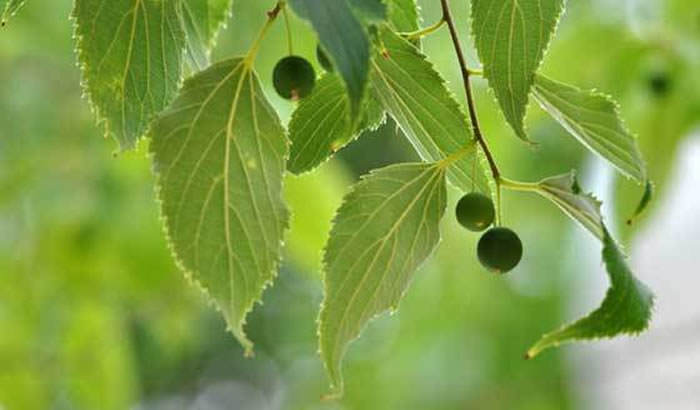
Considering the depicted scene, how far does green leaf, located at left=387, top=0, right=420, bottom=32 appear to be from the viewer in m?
0.69

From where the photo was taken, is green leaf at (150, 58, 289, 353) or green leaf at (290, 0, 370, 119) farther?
green leaf at (150, 58, 289, 353)

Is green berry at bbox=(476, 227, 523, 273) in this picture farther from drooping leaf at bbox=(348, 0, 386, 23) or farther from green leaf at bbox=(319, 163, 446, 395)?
drooping leaf at bbox=(348, 0, 386, 23)

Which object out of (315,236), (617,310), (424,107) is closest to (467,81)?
(424,107)

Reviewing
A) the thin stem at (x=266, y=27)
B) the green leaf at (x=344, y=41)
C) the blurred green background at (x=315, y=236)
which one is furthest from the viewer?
the blurred green background at (x=315, y=236)

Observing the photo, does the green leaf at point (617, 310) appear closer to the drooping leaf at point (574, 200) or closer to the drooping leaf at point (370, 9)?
the drooping leaf at point (574, 200)

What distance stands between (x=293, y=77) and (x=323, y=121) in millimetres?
27

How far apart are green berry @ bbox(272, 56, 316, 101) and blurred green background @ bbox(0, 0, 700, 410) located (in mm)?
738

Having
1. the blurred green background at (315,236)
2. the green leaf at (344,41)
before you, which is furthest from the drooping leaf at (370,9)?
the blurred green background at (315,236)

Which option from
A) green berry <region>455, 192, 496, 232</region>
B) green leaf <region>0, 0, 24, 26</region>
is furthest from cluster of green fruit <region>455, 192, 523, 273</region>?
green leaf <region>0, 0, 24, 26</region>

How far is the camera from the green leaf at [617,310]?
65cm

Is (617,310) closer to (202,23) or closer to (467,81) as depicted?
(467,81)

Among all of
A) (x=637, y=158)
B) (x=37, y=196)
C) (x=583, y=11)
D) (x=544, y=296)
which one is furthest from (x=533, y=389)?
(x=637, y=158)

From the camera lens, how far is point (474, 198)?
690 millimetres

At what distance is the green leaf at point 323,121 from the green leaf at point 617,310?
0.42 ft
